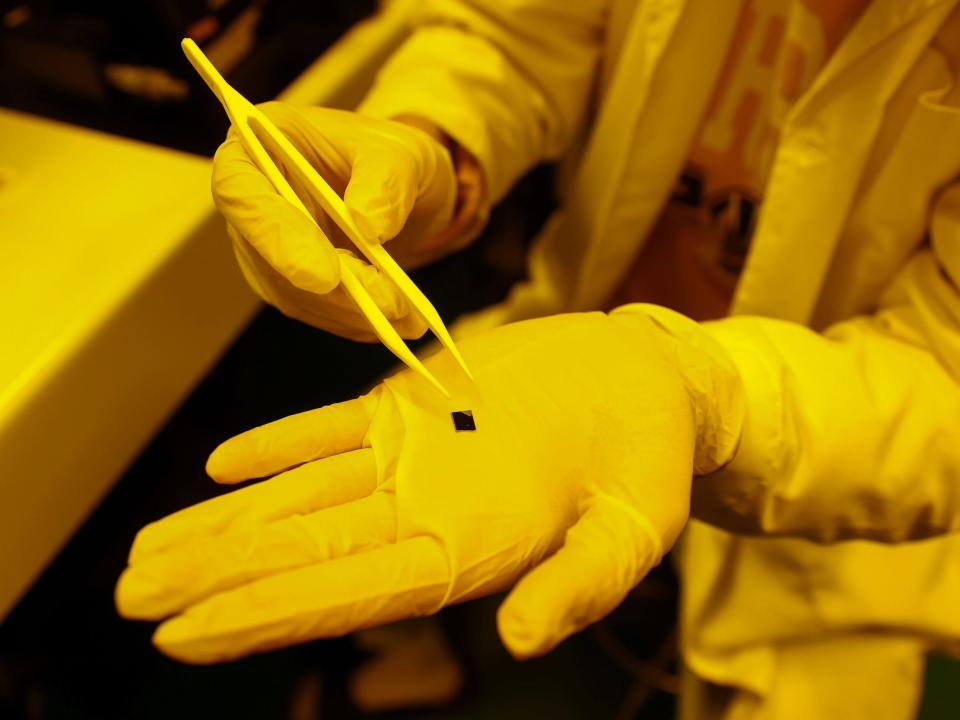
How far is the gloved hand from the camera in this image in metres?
0.28

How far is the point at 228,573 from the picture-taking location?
29 centimetres

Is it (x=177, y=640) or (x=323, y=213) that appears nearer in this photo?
(x=177, y=640)

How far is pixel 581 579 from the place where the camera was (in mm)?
290

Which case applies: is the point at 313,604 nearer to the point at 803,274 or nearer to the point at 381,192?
the point at 381,192

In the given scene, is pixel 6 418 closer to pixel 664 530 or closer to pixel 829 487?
pixel 664 530

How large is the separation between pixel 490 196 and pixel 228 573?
1.30ft

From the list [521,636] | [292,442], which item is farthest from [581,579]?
[292,442]

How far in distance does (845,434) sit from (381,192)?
1.03 ft

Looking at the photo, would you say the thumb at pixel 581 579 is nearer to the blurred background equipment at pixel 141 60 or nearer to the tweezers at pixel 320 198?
the tweezers at pixel 320 198

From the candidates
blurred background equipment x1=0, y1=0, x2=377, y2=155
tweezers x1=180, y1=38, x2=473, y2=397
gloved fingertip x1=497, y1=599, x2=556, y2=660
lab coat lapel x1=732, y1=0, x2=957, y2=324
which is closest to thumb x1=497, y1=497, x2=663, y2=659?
gloved fingertip x1=497, y1=599, x2=556, y2=660

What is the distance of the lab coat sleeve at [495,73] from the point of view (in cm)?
55

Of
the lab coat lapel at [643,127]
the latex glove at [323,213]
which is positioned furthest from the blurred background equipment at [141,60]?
the lab coat lapel at [643,127]

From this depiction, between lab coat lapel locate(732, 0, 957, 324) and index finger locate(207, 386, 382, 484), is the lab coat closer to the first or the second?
lab coat lapel locate(732, 0, 957, 324)

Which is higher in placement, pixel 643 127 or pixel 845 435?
pixel 643 127
